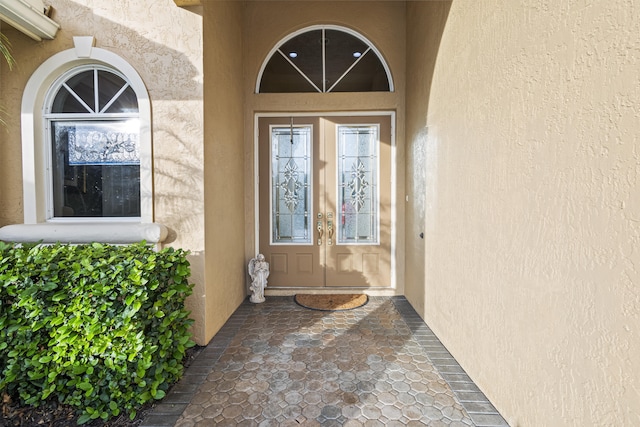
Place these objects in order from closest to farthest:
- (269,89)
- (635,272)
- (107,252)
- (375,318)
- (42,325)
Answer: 1. (635,272)
2. (42,325)
3. (107,252)
4. (375,318)
5. (269,89)

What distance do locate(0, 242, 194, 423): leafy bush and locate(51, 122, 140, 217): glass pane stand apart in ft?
3.04

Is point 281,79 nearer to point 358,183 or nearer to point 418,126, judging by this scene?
point 358,183

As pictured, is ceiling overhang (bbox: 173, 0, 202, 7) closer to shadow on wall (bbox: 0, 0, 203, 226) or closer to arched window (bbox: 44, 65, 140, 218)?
shadow on wall (bbox: 0, 0, 203, 226)

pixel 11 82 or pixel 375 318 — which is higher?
pixel 11 82

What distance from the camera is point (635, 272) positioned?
3.49 ft

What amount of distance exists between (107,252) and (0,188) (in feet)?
5.33

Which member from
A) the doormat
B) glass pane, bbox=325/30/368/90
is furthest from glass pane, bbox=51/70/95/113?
the doormat

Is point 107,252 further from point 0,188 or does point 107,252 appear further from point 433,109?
point 433,109

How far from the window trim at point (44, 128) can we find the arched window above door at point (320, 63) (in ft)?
5.80

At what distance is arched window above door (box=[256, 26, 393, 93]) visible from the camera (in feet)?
13.0

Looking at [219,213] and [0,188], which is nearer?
[0,188]

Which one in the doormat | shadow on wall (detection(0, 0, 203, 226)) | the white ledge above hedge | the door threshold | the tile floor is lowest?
A: the tile floor

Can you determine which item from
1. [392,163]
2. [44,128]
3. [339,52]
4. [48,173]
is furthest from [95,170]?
[392,163]

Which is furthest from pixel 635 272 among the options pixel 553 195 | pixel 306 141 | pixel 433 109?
pixel 306 141
